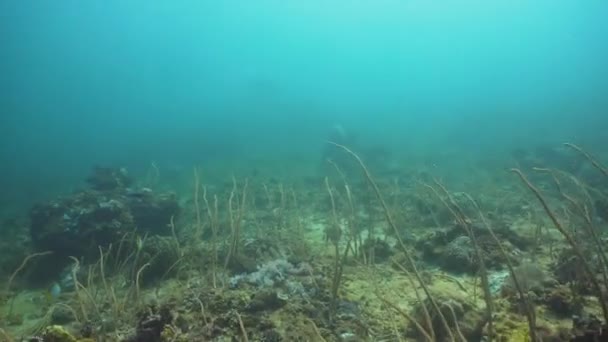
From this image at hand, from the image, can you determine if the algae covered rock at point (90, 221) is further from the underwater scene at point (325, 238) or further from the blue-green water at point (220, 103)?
the blue-green water at point (220, 103)

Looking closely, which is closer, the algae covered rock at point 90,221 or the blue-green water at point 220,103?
the algae covered rock at point 90,221

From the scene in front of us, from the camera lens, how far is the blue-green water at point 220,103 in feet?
111

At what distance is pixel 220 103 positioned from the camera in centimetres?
12312

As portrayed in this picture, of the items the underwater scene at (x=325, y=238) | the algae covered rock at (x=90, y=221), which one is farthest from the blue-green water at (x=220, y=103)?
the algae covered rock at (x=90, y=221)

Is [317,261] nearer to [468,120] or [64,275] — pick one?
[64,275]

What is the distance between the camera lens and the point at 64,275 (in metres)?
8.20

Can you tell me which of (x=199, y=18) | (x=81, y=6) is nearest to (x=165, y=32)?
(x=199, y=18)

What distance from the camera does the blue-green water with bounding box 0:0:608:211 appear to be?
33719mm

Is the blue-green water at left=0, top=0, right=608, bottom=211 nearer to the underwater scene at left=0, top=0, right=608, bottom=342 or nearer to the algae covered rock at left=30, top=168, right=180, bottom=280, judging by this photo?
the underwater scene at left=0, top=0, right=608, bottom=342

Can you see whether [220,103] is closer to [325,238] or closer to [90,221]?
[90,221]

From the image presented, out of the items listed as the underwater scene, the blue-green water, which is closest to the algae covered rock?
the underwater scene

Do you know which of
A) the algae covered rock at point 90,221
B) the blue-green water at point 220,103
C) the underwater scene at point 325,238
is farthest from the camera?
the blue-green water at point 220,103

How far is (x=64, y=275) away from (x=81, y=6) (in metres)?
113

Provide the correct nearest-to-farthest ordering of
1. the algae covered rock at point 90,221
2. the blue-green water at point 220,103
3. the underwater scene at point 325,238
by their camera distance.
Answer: the underwater scene at point 325,238 → the algae covered rock at point 90,221 → the blue-green water at point 220,103
